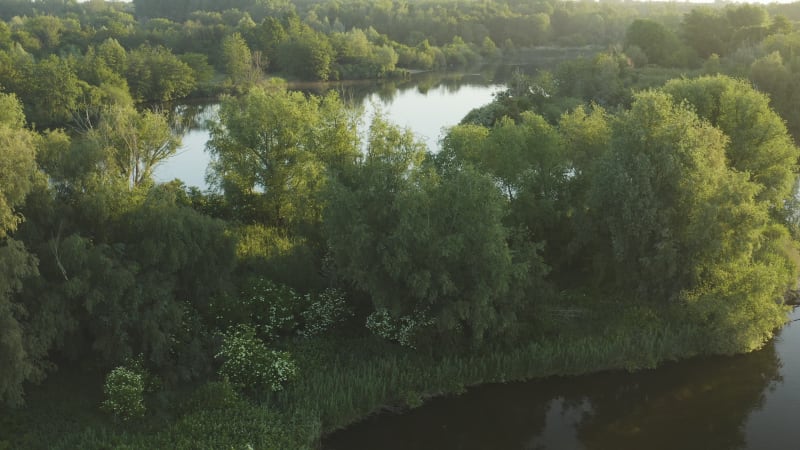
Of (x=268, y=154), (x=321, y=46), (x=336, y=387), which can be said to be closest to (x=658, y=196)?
(x=336, y=387)

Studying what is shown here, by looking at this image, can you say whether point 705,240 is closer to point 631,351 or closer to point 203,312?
point 631,351

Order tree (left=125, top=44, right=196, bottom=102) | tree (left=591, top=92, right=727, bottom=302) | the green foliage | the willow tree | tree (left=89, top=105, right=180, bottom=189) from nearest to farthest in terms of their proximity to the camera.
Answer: the green foliage → the willow tree → tree (left=591, top=92, right=727, bottom=302) → tree (left=89, top=105, right=180, bottom=189) → tree (left=125, top=44, right=196, bottom=102)

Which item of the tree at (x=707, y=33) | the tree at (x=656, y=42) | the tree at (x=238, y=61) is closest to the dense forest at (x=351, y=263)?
the tree at (x=656, y=42)

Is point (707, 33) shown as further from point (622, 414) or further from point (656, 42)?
point (622, 414)

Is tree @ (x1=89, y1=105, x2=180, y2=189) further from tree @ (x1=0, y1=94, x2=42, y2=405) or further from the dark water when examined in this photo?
the dark water

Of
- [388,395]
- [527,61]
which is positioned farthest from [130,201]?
[527,61]

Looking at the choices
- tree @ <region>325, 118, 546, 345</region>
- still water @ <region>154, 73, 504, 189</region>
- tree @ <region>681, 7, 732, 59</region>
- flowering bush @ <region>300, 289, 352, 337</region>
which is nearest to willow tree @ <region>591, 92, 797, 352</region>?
tree @ <region>325, 118, 546, 345</region>
